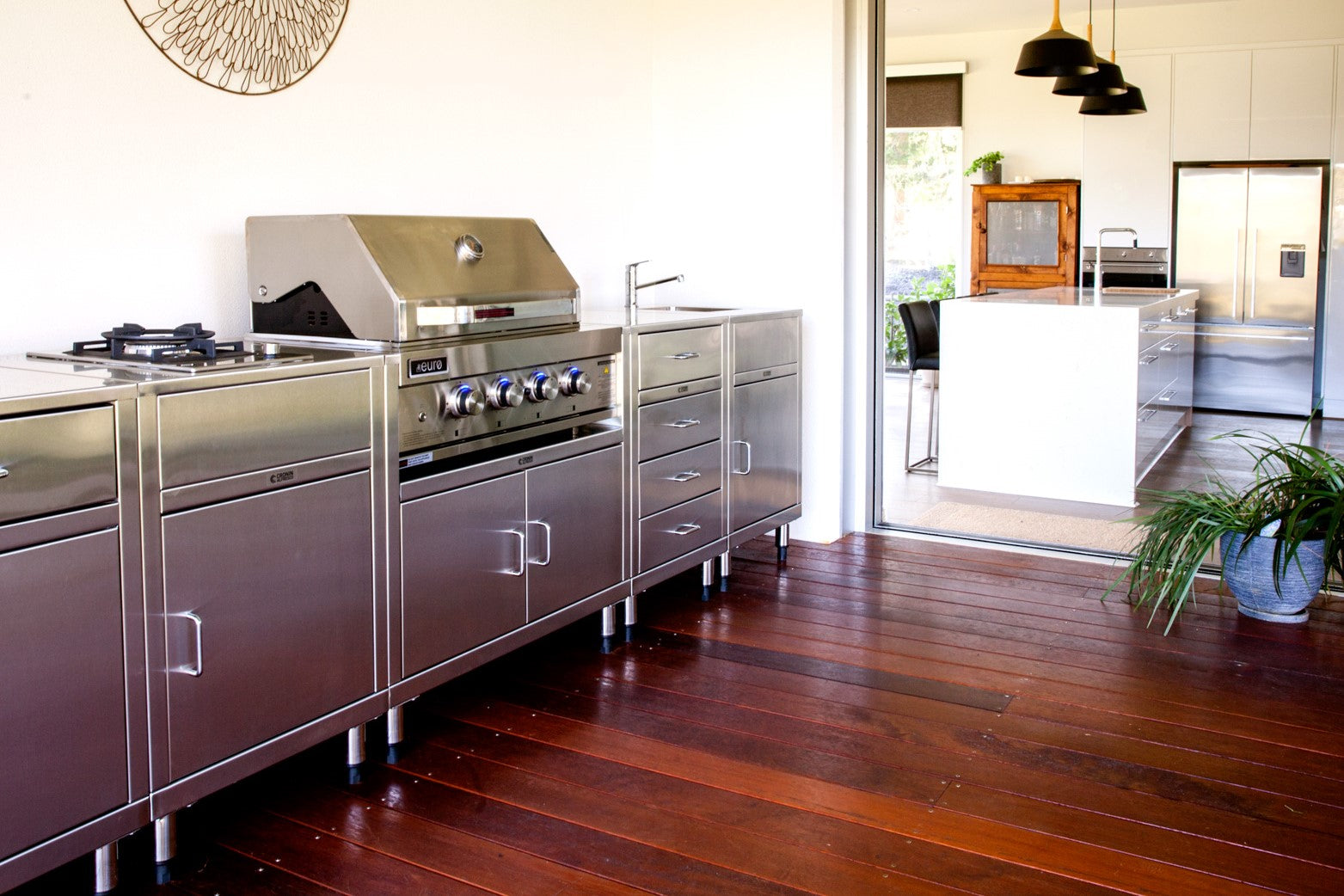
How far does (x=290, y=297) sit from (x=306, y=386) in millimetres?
566

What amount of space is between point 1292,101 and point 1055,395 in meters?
2.69

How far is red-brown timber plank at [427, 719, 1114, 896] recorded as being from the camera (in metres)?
2.19

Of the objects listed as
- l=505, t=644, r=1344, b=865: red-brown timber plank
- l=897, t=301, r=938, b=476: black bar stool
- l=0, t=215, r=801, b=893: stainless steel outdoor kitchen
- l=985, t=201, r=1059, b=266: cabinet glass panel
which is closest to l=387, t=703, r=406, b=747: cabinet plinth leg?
l=0, t=215, r=801, b=893: stainless steel outdoor kitchen

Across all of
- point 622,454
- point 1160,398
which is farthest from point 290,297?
point 1160,398

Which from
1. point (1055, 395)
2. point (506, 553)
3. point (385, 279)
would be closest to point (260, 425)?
point (385, 279)

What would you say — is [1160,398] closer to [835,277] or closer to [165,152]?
Answer: [835,277]

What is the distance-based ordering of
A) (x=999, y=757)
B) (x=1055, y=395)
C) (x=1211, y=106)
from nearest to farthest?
(x=999, y=757) → (x=1055, y=395) → (x=1211, y=106)

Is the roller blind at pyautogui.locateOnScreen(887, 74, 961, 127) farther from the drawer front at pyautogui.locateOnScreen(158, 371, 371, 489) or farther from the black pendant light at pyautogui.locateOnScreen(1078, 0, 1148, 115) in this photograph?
the drawer front at pyautogui.locateOnScreen(158, 371, 371, 489)

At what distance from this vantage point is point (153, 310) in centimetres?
280

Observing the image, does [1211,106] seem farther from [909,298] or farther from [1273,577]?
[1273,577]

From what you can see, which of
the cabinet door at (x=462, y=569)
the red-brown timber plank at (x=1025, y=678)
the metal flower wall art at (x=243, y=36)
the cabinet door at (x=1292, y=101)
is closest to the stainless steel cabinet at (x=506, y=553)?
the cabinet door at (x=462, y=569)

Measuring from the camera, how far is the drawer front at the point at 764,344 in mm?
3953

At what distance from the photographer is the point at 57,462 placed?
191 centimetres

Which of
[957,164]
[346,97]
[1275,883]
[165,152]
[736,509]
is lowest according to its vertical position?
[1275,883]
